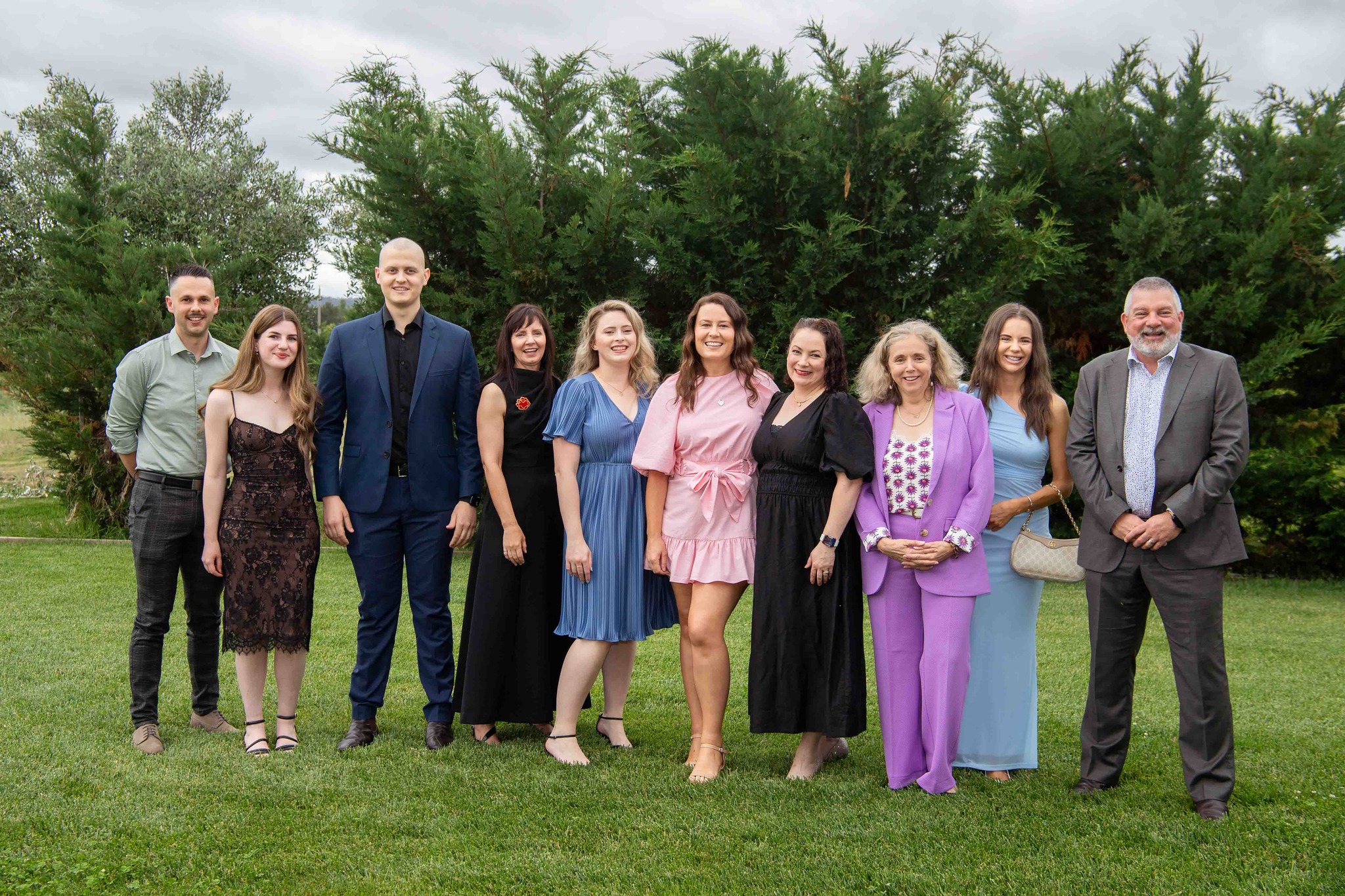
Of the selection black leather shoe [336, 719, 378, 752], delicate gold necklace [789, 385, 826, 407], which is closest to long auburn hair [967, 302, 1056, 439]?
delicate gold necklace [789, 385, 826, 407]

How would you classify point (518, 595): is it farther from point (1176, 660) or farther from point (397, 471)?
point (1176, 660)

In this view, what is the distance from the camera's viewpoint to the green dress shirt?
195 inches

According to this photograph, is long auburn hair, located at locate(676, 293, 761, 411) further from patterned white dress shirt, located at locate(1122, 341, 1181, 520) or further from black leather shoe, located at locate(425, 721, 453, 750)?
black leather shoe, located at locate(425, 721, 453, 750)

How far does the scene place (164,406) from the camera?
4.98m

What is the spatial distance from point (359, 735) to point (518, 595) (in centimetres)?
97

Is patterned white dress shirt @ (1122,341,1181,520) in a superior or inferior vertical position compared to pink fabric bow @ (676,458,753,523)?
superior

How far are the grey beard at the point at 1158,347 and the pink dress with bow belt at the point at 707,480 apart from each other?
1.55 m

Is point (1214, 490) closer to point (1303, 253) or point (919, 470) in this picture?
point (919, 470)

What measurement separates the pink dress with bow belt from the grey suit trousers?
1.46 meters

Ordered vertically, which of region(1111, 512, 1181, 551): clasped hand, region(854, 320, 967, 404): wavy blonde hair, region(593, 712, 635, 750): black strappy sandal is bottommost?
region(593, 712, 635, 750): black strappy sandal

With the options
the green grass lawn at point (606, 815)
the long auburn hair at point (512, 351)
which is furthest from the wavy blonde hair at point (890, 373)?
the green grass lawn at point (606, 815)

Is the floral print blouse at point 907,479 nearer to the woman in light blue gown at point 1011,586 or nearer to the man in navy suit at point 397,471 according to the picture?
the woman in light blue gown at point 1011,586

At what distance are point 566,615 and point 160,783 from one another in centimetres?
177

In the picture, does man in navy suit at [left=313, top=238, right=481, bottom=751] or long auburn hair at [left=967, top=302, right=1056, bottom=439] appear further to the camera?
man in navy suit at [left=313, top=238, right=481, bottom=751]
